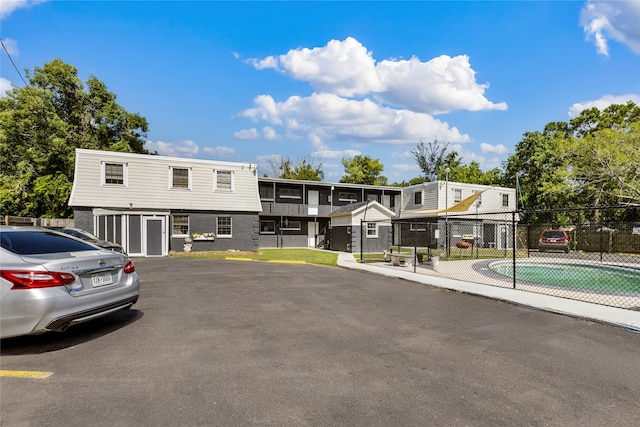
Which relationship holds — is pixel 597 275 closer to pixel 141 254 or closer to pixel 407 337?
pixel 407 337

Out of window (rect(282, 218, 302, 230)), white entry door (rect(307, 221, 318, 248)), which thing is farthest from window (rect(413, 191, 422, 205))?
window (rect(282, 218, 302, 230))

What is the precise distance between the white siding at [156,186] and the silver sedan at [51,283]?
53.2ft

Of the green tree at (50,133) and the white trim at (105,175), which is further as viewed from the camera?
the green tree at (50,133)

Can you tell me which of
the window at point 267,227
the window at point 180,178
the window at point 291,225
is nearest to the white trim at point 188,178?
the window at point 180,178

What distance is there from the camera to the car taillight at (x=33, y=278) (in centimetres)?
414

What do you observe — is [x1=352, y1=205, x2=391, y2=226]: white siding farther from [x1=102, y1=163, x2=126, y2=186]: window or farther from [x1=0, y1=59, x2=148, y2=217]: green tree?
[x1=0, y1=59, x2=148, y2=217]: green tree

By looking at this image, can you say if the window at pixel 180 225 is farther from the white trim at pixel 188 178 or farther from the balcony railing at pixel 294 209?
the balcony railing at pixel 294 209

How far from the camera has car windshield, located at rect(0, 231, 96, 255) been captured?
4.58m

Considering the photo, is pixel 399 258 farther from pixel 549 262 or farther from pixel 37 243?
pixel 37 243

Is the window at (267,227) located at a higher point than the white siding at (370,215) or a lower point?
lower

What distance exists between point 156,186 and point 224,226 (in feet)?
15.2

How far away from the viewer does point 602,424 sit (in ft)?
9.77

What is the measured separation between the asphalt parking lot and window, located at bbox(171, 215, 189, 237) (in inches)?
587

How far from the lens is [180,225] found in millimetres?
21297
